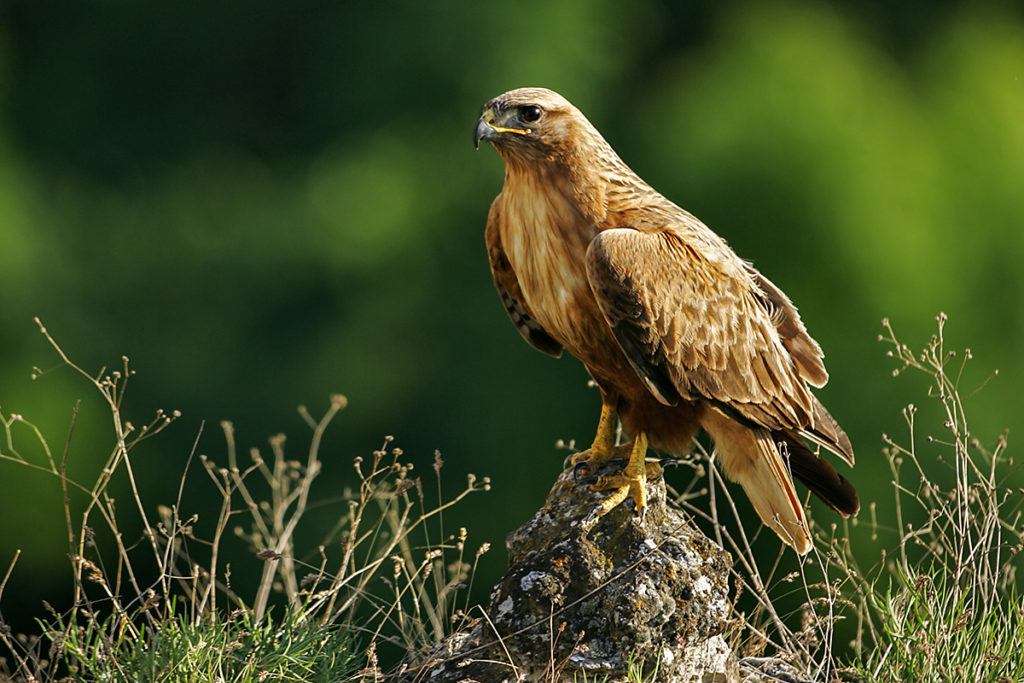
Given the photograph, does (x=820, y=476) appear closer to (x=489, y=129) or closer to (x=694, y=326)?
(x=694, y=326)

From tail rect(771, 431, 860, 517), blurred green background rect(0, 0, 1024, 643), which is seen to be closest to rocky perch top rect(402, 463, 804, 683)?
tail rect(771, 431, 860, 517)

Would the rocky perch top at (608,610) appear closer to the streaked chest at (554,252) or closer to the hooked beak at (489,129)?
the streaked chest at (554,252)

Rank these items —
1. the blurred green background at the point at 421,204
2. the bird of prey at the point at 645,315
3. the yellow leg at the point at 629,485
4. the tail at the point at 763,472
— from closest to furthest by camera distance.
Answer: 1. the yellow leg at the point at 629,485
2. the bird of prey at the point at 645,315
3. the tail at the point at 763,472
4. the blurred green background at the point at 421,204

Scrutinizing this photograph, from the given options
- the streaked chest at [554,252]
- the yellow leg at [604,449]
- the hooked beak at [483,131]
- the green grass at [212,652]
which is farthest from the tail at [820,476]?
the green grass at [212,652]

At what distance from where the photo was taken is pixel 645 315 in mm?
2516

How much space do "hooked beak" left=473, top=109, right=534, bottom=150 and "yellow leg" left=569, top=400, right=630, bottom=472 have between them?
789 millimetres

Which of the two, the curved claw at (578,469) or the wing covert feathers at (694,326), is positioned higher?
the wing covert feathers at (694,326)

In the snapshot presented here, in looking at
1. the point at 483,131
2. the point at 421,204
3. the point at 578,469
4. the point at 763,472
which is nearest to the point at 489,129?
the point at 483,131

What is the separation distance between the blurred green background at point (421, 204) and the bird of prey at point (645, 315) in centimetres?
174

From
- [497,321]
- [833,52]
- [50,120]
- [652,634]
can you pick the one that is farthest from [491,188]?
[652,634]

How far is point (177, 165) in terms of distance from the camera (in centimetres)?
630

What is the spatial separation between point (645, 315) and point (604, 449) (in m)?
0.45

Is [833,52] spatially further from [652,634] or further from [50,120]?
[50,120]

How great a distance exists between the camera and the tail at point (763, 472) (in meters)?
2.65
